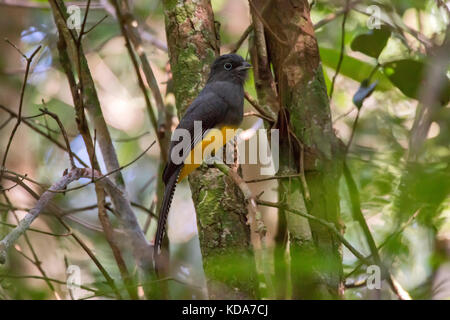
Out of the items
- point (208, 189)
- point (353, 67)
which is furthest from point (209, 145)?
point (353, 67)

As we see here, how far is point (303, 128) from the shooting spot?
2.91 meters

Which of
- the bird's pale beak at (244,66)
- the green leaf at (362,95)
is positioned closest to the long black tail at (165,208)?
the bird's pale beak at (244,66)

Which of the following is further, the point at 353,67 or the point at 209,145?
the point at 353,67

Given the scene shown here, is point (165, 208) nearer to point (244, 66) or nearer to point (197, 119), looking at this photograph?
point (197, 119)

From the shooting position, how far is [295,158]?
2945 millimetres

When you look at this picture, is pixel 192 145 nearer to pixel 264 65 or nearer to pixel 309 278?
pixel 264 65

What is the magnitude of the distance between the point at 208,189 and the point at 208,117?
58 centimetres

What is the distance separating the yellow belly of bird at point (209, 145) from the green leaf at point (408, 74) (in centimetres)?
102

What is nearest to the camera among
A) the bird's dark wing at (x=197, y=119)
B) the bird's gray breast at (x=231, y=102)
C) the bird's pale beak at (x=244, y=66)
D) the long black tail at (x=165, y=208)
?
the long black tail at (x=165, y=208)

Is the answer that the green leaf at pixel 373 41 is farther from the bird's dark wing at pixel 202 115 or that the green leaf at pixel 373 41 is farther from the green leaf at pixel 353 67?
the bird's dark wing at pixel 202 115

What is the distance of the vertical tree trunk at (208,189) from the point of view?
255cm
